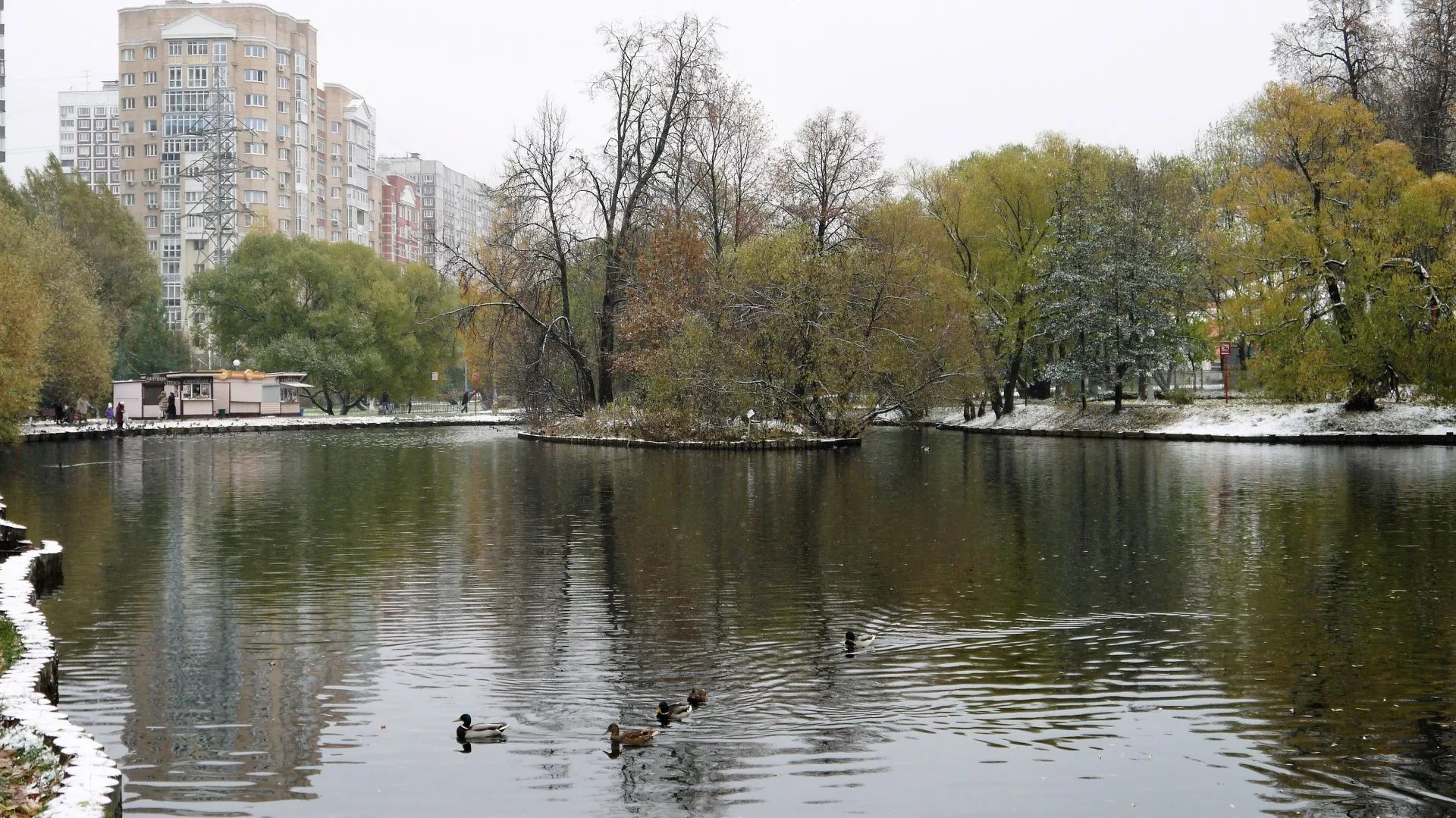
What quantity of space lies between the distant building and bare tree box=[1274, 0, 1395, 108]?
136983 mm

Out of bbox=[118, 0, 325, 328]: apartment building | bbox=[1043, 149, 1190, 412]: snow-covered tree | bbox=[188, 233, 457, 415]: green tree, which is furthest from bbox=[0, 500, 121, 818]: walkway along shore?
bbox=[118, 0, 325, 328]: apartment building

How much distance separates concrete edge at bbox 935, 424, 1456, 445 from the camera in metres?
43.4

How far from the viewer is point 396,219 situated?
7062 inches

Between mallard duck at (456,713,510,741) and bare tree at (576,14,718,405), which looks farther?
bare tree at (576,14,718,405)

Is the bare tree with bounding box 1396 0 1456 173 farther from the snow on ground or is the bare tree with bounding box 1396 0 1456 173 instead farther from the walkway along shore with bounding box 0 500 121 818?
the walkway along shore with bounding box 0 500 121 818

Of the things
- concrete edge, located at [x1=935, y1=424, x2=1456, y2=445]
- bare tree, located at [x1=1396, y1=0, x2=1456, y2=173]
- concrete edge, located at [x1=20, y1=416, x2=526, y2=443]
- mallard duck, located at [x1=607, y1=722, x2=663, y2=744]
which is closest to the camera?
mallard duck, located at [x1=607, y1=722, x2=663, y2=744]

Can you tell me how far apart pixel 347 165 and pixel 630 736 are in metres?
150

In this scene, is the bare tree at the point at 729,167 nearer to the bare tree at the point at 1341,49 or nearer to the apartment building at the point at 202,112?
the bare tree at the point at 1341,49

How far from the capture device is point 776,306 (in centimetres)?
4438

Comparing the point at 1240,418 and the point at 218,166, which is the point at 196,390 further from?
the point at 1240,418

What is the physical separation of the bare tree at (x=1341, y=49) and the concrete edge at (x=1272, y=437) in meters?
13.3

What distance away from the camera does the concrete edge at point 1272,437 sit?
43.4 meters

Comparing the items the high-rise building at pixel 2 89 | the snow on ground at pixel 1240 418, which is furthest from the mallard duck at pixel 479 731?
the high-rise building at pixel 2 89

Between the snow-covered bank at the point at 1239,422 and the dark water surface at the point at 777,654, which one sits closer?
the dark water surface at the point at 777,654
